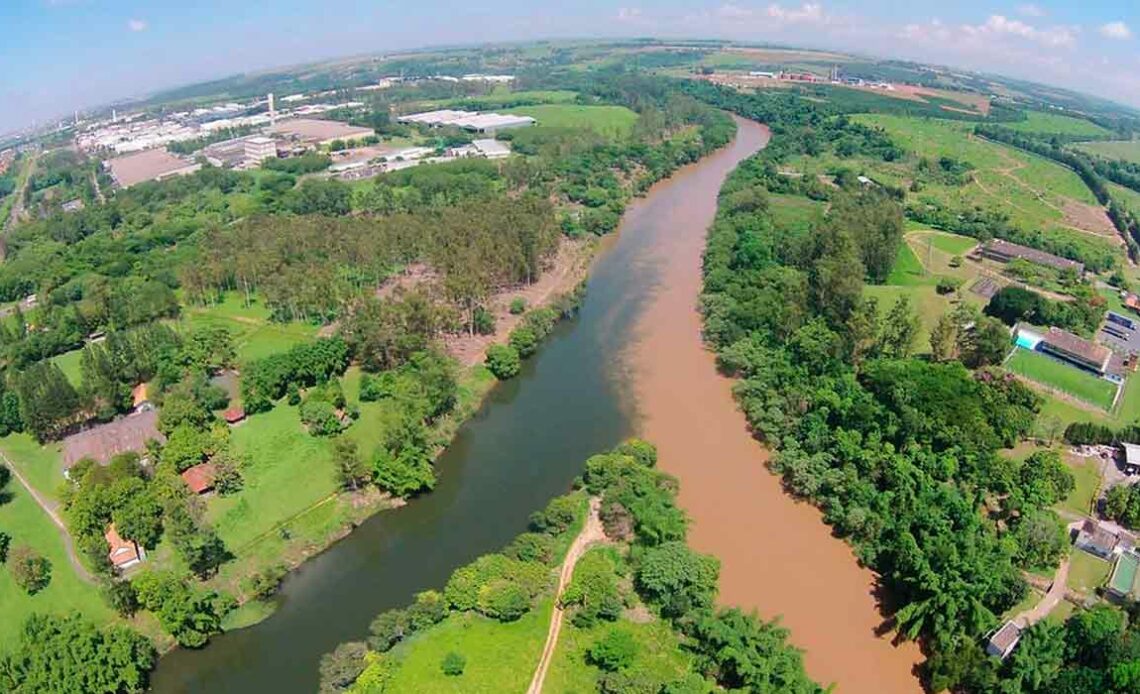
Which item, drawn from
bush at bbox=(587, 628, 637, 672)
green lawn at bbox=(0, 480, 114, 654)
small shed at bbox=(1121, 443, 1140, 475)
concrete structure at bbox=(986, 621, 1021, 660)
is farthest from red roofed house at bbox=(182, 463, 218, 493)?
small shed at bbox=(1121, 443, 1140, 475)

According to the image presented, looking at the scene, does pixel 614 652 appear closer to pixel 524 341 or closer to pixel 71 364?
pixel 524 341

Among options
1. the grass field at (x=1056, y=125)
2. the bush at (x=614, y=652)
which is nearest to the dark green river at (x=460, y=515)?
the bush at (x=614, y=652)

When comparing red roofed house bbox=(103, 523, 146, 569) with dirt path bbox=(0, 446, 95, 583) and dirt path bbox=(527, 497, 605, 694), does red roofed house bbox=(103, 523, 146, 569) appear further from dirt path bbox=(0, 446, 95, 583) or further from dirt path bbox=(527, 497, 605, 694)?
dirt path bbox=(527, 497, 605, 694)

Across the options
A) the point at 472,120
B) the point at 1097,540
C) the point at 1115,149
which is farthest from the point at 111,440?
the point at 1115,149

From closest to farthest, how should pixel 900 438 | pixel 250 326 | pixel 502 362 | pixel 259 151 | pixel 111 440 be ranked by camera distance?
pixel 900 438
pixel 111 440
pixel 502 362
pixel 250 326
pixel 259 151

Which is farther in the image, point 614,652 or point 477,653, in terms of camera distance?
point 477,653

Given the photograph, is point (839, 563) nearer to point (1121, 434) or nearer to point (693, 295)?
point (1121, 434)
